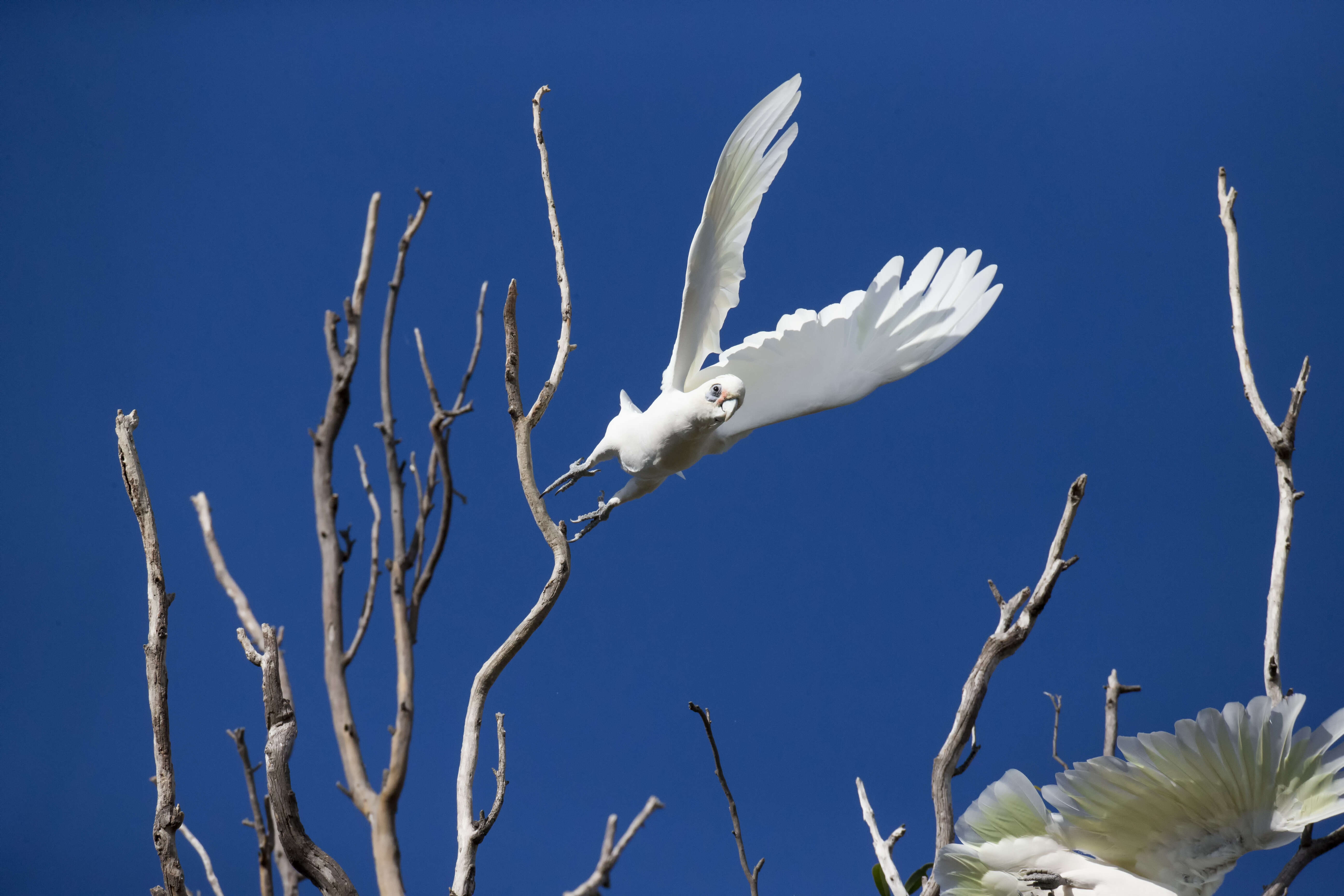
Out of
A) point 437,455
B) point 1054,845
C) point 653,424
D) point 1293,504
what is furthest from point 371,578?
point 1293,504

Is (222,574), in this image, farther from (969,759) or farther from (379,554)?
(969,759)

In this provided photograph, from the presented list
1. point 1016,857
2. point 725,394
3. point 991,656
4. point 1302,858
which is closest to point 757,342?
point 725,394

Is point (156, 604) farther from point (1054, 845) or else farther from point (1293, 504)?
point (1293, 504)

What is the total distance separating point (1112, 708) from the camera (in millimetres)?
1214

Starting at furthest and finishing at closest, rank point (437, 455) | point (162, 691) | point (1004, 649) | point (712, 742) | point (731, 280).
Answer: point (437, 455) < point (731, 280) < point (712, 742) < point (1004, 649) < point (162, 691)

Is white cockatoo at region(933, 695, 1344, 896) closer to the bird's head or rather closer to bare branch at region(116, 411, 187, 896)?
the bird's head

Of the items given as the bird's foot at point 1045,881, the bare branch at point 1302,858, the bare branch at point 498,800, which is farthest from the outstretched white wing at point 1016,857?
the bare branch at point 498,800

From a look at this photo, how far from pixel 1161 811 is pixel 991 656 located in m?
0.22

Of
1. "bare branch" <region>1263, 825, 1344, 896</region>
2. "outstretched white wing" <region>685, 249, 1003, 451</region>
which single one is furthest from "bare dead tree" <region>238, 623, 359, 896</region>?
"bare branch" <region>1263, 825, 1344, 896</region>

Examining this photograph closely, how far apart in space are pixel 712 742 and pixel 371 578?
79 cm

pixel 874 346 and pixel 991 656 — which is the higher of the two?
pixel 874 346

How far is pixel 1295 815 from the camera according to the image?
3.13 feet

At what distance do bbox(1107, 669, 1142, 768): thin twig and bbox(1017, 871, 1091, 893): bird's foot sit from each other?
16cm

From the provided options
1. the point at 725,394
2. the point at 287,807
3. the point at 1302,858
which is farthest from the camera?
the point at 725,394
